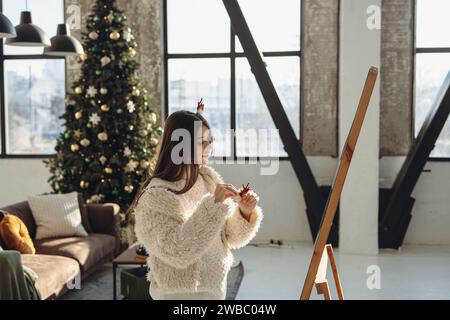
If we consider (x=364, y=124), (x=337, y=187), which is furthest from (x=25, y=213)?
(x=337, y=187)

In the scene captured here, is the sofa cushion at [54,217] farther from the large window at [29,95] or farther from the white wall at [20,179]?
the large window at [29,95]

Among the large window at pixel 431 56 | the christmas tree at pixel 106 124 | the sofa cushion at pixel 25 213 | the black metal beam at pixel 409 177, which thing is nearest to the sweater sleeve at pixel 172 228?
the sofa cushion at pixel 25 213

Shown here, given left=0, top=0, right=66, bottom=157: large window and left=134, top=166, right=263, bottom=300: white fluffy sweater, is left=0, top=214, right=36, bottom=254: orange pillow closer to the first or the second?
left=134, top=166, right=263, bottom=300: white fluffy sweater

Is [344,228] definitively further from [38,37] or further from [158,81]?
[38,37]

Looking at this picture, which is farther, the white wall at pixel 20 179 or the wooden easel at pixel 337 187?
the white wall at pixel 20 179

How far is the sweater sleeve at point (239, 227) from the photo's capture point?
2.09 meters

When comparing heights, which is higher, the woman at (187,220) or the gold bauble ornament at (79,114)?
the gold bauble ornament at (79,114)

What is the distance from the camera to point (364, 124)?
22.8 feet

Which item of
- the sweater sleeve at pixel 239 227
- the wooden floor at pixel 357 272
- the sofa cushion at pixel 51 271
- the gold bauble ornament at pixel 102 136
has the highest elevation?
the gold bauble ornament at pixel 102 136

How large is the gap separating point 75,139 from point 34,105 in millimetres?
1885

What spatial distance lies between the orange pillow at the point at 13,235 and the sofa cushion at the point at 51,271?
0.31 feet

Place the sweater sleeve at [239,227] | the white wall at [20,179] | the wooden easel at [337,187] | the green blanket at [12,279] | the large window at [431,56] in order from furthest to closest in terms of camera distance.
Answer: the white wall at [20,179] → the large window at [431,56] → the green blanket at [12,279] → the wooden easel at [337,187] → the sweater sleeve at [239,227]

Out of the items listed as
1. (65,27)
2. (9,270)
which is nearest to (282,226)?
(65,27)

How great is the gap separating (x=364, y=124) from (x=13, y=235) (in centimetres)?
411
